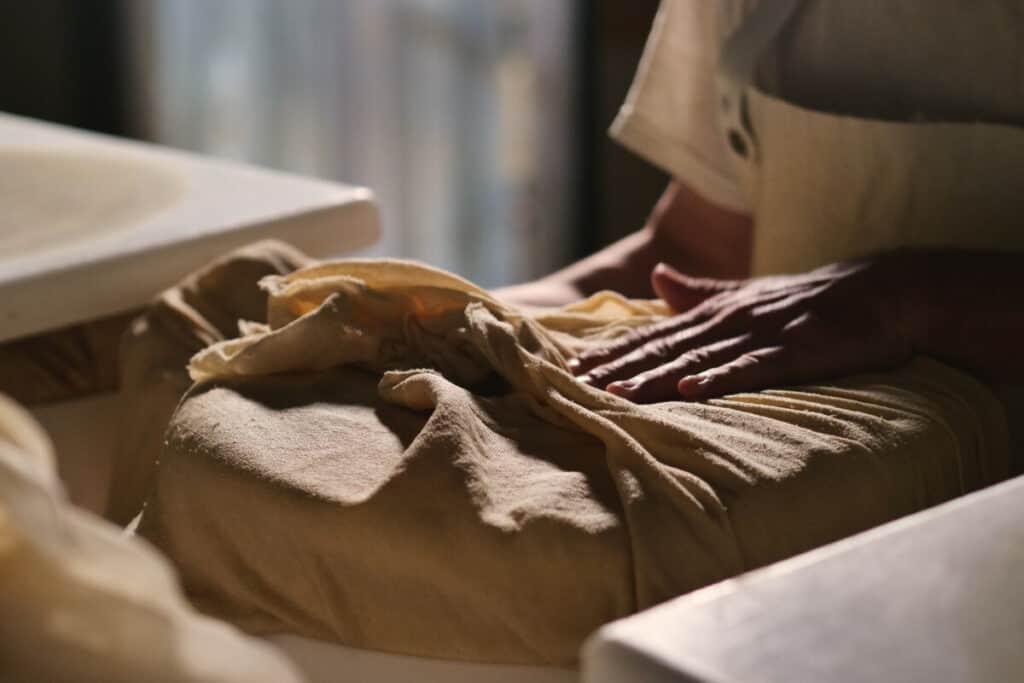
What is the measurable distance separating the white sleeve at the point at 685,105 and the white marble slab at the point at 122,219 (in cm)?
27

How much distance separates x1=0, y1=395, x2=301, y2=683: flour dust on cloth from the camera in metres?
0.44

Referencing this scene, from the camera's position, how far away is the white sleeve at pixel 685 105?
125 centimetres

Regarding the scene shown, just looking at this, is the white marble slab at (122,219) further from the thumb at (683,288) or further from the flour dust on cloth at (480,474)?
the thumb at (683,288)

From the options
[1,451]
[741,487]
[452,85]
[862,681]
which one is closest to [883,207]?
[741,487]

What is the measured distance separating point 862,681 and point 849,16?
29.3 inches

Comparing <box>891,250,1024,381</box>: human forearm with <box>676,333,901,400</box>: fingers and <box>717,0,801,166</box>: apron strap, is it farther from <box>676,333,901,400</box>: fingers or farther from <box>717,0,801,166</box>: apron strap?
<box>717,0,801,166</box>: apron strap

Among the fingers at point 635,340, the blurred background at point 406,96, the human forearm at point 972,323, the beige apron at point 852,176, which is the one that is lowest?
the blurred background at point 406,96

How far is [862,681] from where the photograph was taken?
47cm

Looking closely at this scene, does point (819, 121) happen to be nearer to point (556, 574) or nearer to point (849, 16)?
point (849, 16)

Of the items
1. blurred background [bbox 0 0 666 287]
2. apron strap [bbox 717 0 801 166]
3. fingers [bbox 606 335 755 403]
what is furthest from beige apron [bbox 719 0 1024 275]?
blurred background [bbox 0 0 666 287]

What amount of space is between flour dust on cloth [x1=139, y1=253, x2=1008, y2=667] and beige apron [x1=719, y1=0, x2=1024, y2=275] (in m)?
0.18

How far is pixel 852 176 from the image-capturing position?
1052mm

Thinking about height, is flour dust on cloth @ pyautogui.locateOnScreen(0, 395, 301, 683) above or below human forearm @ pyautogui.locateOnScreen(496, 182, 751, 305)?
above

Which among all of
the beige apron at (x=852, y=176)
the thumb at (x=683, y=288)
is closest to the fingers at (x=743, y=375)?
the thumb at (x=683, y=288)
